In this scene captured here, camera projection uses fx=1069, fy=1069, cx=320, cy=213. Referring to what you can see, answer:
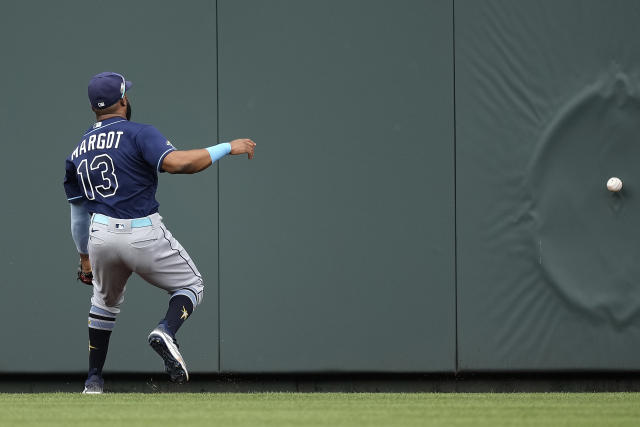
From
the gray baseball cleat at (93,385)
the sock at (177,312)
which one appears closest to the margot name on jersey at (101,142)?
the sock at (177,312)

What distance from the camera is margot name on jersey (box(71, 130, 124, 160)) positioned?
5.69 meters

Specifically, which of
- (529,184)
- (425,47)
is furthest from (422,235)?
(425,47)

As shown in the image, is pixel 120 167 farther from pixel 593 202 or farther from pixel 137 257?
pixel 593 202

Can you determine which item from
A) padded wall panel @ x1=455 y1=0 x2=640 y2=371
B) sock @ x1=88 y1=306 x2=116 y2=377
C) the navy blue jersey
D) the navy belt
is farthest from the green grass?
padded wall panel @ x1=455 y1=0 x2=640 y2=371

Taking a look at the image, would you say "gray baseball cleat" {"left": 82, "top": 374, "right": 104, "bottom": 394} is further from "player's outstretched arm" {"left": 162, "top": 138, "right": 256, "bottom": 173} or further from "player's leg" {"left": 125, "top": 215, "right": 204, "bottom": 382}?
"player's outstretched arm" {"left": 162, "top": 138, "right": 256, "bottom": 173}

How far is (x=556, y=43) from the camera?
7074 mm

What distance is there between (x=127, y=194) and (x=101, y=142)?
1.03 feet

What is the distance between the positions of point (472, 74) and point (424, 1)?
0.58 m

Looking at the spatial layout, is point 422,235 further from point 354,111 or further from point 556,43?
point 556,43

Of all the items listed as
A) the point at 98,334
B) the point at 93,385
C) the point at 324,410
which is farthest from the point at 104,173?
the point at 324,410

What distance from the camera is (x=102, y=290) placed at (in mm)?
5895

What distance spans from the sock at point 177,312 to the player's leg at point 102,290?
0.32m

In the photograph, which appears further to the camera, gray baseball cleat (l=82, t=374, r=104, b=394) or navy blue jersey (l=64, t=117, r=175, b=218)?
gray baseball cleat (l=82, t=374, r=104, b=394)

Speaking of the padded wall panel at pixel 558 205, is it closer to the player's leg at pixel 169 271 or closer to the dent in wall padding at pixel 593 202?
the dent in wall padding at pixel 593 202
